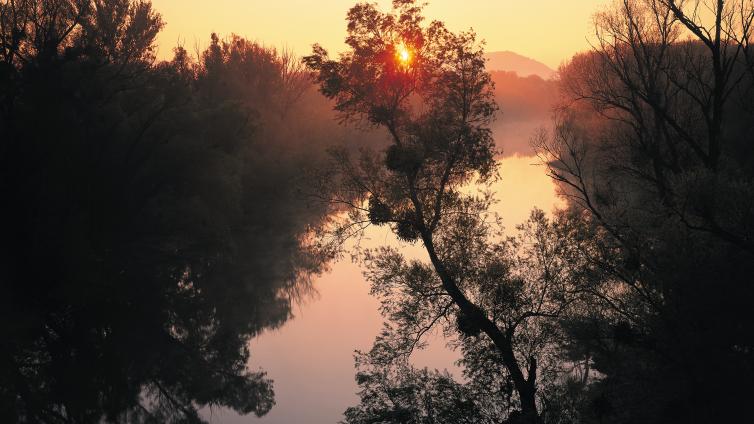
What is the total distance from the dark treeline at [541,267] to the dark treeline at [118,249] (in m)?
4.62

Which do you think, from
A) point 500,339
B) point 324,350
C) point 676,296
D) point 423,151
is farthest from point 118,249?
point 676,296

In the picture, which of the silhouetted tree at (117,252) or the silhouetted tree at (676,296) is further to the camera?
the silhouetted tree at (117,252)

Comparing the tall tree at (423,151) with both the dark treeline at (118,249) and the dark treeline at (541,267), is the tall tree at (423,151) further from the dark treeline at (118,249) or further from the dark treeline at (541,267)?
the dark treeline at (118,249)

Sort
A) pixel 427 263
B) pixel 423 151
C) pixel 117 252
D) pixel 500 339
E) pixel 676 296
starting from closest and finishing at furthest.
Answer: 1. pixel 676 296
2. pixel 500 339
3. pixel 423 151
4. pixel 427 263
5. pixel 117 252

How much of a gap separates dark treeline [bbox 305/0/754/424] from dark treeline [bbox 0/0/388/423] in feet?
15.1

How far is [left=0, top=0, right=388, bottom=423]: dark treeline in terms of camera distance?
20.5 metres

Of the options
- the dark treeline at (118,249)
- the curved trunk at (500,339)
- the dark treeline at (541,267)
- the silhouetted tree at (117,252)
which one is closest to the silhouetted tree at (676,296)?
the dark treeline at (541,267)

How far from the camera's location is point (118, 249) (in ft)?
87.1

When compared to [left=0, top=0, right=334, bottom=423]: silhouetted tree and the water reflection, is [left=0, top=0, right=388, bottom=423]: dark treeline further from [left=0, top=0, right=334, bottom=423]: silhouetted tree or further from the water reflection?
the water reflection

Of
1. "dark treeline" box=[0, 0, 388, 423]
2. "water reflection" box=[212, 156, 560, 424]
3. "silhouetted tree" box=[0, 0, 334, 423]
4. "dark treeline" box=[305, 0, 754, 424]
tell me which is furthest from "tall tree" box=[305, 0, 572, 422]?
"silhouetted tree" box=[0, 0, 334, 423]

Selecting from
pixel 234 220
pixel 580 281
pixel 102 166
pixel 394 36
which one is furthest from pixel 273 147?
pixel 580 281

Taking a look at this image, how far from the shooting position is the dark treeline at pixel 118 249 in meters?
20.5

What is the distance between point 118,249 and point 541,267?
707 inches

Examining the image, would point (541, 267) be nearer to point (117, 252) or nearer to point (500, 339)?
point (500, 339)
